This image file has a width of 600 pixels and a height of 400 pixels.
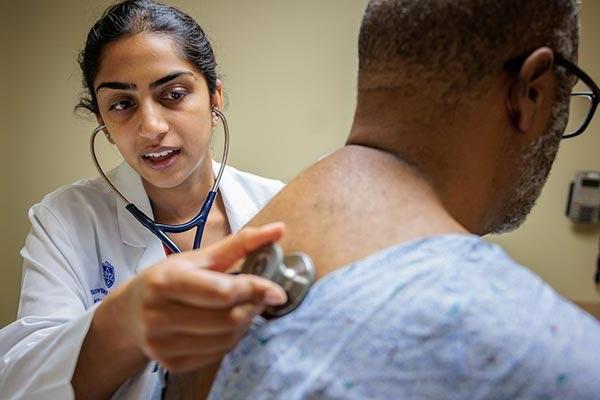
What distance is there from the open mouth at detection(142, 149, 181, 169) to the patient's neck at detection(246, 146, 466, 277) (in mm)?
632

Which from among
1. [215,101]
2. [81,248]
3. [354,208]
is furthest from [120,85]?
[354,208]

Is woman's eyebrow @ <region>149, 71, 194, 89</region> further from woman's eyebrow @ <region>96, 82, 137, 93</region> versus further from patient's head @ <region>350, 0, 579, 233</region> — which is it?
patient's head @ <region>350, 0, 579, 233</region>

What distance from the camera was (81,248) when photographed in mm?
1213

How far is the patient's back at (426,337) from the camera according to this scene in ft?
1.46

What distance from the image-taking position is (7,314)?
2117 millimetres

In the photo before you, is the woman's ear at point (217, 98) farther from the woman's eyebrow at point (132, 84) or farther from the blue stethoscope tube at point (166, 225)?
the woman's eyebrow at point (132, 84)

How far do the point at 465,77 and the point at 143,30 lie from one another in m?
0.86

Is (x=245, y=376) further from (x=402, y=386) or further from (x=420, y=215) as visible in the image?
(x=420, y=215)

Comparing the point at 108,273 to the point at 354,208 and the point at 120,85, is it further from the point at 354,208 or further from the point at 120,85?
the point at 354,208

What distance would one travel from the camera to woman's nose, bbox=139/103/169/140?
116 cm

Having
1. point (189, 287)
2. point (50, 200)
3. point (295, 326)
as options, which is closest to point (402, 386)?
point (295, 326)

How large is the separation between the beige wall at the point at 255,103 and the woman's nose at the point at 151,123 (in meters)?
0.92

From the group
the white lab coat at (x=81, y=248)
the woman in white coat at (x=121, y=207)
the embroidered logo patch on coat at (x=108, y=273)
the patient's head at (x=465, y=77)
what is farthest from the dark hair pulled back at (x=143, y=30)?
the patient's head at (x=465, y=77)

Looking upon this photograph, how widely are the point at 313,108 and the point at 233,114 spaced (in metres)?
0.34
